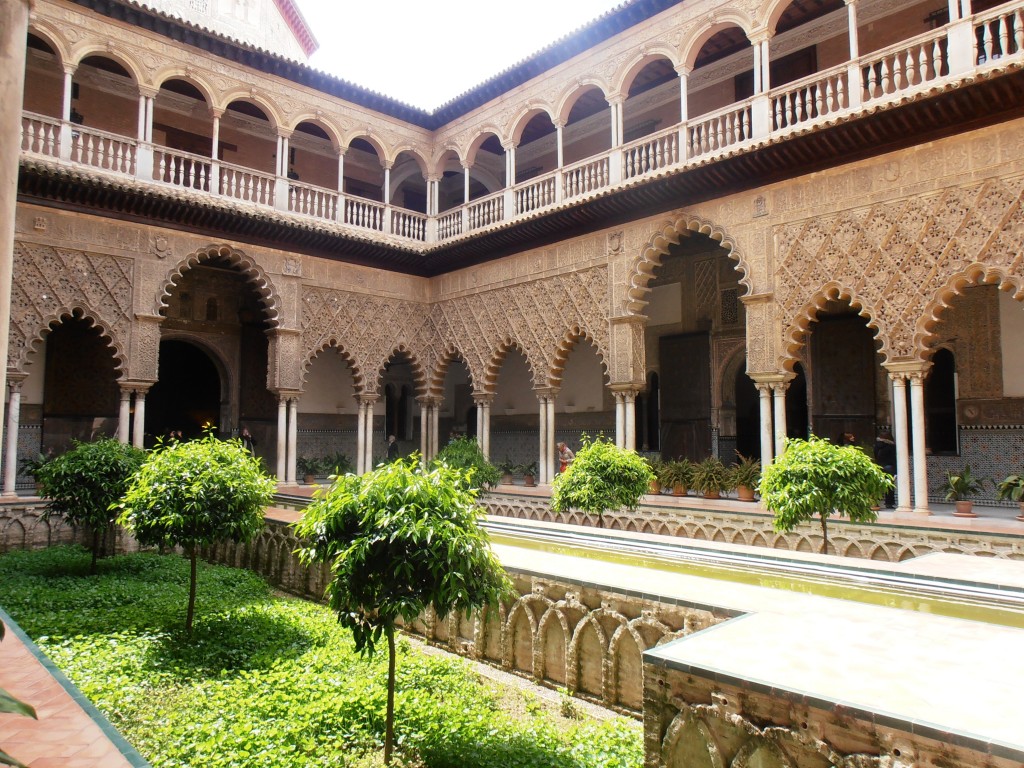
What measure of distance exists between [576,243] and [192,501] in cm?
832

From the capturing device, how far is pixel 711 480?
10742 millimetres

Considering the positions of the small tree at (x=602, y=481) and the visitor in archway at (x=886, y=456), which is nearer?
the small tree at (x=602, y=481)

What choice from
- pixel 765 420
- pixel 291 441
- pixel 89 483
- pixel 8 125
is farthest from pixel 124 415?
pixel 8 125

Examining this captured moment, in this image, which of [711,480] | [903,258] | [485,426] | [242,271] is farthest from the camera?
[485,426]

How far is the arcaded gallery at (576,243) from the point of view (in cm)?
848

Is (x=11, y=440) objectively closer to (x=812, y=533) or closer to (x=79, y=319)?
(x=79, y=319)

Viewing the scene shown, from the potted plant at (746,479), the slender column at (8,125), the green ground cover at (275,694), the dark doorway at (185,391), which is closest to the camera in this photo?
the slender column at (8,125)

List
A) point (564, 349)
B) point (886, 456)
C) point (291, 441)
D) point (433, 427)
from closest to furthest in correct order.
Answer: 1. point (886, 456)
2. point (564, 349)
3. point (291, 441)
4. point (433, 427)

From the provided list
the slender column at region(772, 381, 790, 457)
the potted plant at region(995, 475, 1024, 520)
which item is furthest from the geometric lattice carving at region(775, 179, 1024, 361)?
the potted plant at region(995, 475, 1024, 520)

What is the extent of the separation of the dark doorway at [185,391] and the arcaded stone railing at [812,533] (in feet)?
30.1

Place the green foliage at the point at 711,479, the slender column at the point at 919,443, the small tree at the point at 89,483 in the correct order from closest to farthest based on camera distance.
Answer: the small tree at the point at 89,483, the slender column at the point at 919,443, the green foliage at the point at 711,479

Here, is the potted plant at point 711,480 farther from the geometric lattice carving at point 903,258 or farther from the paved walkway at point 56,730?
the paved walkway at point 56,730

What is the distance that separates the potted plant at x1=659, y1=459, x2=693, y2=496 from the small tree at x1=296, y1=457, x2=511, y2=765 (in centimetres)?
774

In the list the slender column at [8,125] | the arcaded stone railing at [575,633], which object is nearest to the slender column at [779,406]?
the arcaded stone railing at [575,633]
